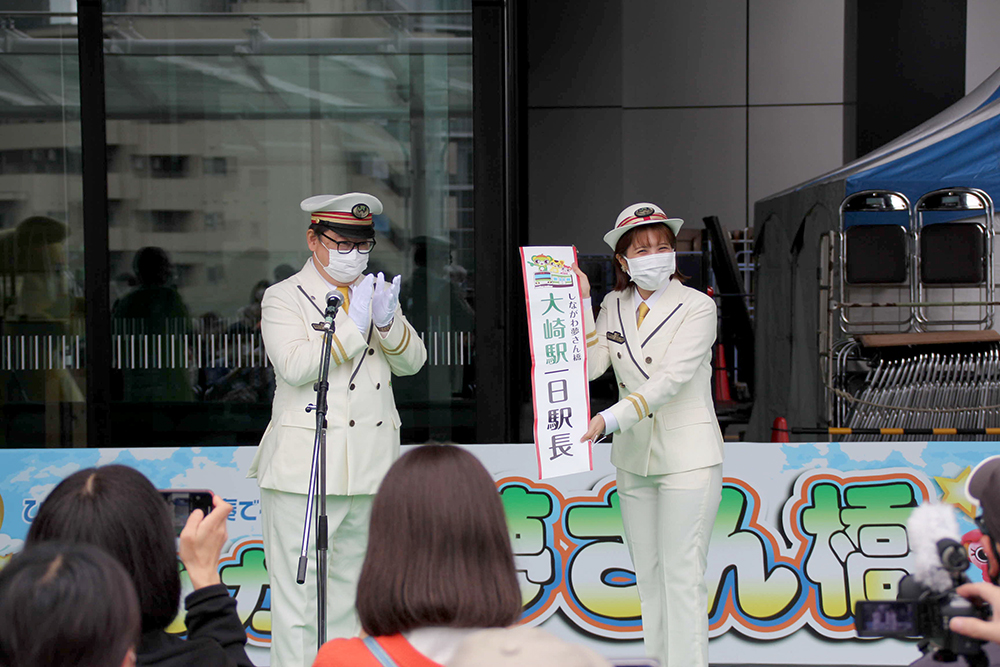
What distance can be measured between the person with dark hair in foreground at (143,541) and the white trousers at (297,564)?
1.36 metres

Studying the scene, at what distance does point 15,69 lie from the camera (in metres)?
4.45

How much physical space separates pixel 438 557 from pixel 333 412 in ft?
5.55

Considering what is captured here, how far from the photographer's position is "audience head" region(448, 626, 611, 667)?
4.16 feet

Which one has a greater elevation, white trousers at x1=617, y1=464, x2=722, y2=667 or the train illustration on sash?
the train illustration on sash

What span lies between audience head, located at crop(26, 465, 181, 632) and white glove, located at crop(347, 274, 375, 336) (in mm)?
1389

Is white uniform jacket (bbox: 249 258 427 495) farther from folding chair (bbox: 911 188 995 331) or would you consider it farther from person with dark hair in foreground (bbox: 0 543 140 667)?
folding chair (bbox: 911 188 995 331)

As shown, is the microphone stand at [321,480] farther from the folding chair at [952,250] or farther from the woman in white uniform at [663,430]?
the folding chair at [952,250]

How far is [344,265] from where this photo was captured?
10.3ft

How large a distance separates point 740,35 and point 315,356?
8.57m

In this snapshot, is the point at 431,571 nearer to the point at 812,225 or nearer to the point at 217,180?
the point at 217,180

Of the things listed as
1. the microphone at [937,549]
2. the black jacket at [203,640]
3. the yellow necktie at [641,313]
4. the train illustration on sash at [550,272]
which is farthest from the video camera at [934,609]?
the train illustration on sash at [550,272]

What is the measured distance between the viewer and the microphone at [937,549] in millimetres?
1708

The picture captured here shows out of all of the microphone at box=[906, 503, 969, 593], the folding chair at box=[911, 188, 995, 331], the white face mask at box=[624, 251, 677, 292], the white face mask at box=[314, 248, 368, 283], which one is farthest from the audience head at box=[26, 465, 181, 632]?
the folding chair at box=[911, 188, 995, 331]

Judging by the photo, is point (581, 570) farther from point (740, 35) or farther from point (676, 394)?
point (740, 35)
